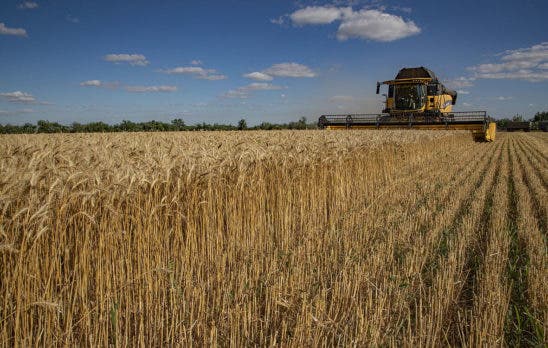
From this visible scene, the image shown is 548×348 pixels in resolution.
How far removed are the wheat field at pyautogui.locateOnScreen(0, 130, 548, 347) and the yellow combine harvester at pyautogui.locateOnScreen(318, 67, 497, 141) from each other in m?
16.9

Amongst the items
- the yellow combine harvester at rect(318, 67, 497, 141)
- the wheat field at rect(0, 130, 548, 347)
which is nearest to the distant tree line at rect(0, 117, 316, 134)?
the yellow combine harvester at rect(318, 67, 497, 141)

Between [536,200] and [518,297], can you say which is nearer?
[518,297]

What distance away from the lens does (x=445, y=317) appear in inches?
121

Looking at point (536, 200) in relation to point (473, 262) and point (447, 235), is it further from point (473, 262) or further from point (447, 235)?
point (473, 262)

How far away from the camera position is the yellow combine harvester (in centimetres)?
2202

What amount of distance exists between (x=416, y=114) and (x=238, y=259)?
2209cm

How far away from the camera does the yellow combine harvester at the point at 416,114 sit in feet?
72.2

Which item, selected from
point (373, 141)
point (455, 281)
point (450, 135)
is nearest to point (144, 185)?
point (455, 281)

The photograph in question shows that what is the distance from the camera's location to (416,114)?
2344cm

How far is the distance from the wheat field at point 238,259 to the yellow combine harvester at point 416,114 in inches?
666

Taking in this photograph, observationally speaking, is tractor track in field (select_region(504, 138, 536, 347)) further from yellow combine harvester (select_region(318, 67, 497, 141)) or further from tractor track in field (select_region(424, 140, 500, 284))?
yellow combine harvester (select_region(318, 67, 497, 141))

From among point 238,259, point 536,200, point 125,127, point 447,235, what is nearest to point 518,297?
point 447,235

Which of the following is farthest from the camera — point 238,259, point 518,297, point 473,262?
point 473,262

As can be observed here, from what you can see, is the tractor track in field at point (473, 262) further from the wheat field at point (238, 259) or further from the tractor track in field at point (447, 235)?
the tractor track in field at point (447, 235)
